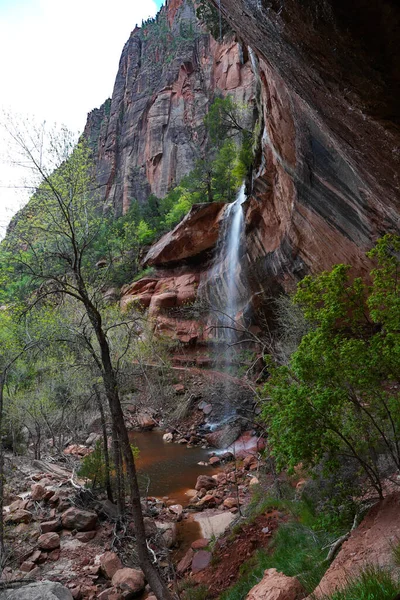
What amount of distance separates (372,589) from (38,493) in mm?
11011

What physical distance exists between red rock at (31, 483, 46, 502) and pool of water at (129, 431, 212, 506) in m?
2.98

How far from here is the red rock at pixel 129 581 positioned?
7.12m

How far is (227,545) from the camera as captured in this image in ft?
25.1

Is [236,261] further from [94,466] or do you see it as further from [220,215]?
[94,466]

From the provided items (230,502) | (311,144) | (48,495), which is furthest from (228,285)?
(48,495)

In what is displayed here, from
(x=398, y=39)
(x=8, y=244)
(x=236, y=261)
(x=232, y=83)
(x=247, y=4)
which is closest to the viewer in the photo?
(x=398, y=39)

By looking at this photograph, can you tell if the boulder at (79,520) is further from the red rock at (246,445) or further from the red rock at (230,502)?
the red rock at (246,445)

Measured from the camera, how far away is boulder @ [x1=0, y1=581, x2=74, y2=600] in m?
5.79

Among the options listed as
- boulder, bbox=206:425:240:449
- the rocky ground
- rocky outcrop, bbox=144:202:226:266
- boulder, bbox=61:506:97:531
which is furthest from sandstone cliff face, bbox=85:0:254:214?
boulder, bbox=61:506:97:531

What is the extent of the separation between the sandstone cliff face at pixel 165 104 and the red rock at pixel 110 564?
1412 inches

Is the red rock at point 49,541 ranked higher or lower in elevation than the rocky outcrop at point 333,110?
lower

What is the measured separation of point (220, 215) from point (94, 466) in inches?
762

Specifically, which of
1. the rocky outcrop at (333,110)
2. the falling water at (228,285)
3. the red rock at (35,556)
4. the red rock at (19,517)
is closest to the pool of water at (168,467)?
the red rock at (19,517)

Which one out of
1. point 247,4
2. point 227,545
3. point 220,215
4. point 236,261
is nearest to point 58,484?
point 227,545
